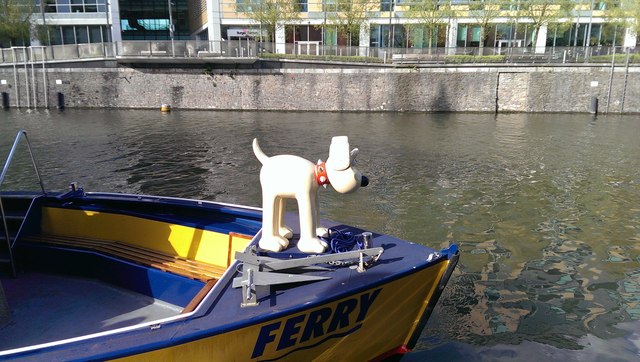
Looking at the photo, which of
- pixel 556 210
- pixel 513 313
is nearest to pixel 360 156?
pixel 556 210

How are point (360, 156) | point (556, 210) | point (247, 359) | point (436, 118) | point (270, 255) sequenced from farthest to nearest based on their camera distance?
1. point (436, 118)
2. point (360, 156)
3. point (556, 210)
4. point (270, 255)
5. point (247, 359)

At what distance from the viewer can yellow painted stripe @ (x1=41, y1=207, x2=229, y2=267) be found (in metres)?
5.93

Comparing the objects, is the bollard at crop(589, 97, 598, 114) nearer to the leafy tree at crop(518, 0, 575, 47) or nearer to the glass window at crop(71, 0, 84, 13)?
the leafy tree at crop(518, 0, 575, 47)

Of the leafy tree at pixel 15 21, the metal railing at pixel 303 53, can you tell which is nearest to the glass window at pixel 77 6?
the leafy tree at pixel 15 21

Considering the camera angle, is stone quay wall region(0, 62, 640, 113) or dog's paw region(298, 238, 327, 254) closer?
dog's paw region(298, 238, 327, 254)

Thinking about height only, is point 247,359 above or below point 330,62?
below

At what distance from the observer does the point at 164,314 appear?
5.32m

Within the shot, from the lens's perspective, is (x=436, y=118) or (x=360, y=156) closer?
(x=360, y=156)

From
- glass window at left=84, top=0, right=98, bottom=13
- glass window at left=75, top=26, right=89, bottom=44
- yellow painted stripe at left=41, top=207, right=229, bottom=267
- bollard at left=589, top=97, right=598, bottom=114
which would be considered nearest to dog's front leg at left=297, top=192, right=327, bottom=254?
yellow painted stripe at left=41, top=207, right=229, bottom=267

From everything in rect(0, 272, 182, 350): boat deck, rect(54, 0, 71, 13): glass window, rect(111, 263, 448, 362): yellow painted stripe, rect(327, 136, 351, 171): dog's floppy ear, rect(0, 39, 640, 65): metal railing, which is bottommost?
rect(0, 272, 182, 350): boat deck

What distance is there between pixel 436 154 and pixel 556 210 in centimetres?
760

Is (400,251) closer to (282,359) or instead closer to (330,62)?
(282,359)

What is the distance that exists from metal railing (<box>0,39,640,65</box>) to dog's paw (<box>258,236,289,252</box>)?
104ft

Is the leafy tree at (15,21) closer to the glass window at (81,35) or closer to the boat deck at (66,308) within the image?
the glass window at (81,35)
